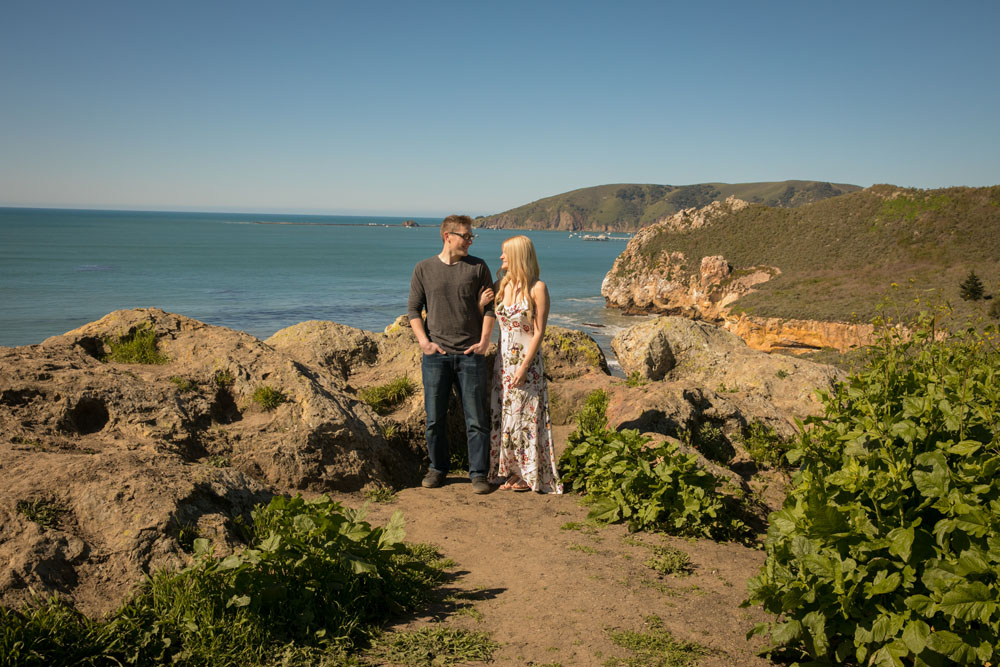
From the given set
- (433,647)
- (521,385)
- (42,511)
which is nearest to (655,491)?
(521,385)

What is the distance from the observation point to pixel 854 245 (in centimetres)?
7031

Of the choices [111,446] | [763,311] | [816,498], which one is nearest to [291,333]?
[111,446]

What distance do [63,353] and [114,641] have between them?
13.0ft

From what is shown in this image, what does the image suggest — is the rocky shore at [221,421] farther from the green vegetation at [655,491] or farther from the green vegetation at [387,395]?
the green vegetation at [655,491]

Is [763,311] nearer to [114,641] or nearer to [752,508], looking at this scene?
[752,508]

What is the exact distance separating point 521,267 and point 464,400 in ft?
5.01

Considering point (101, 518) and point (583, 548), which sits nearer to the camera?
point (101, 518)

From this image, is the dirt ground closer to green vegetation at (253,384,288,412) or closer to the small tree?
green vegetation at (253,384,288,412)

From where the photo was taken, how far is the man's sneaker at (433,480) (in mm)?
6254

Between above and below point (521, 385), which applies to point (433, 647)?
below

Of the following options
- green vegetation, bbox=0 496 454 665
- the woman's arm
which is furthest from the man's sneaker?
green vegetation, bbox=0 496 454 665

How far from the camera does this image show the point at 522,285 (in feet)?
19.9

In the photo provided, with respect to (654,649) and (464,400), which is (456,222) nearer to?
(464,400)

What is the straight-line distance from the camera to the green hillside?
176ft
